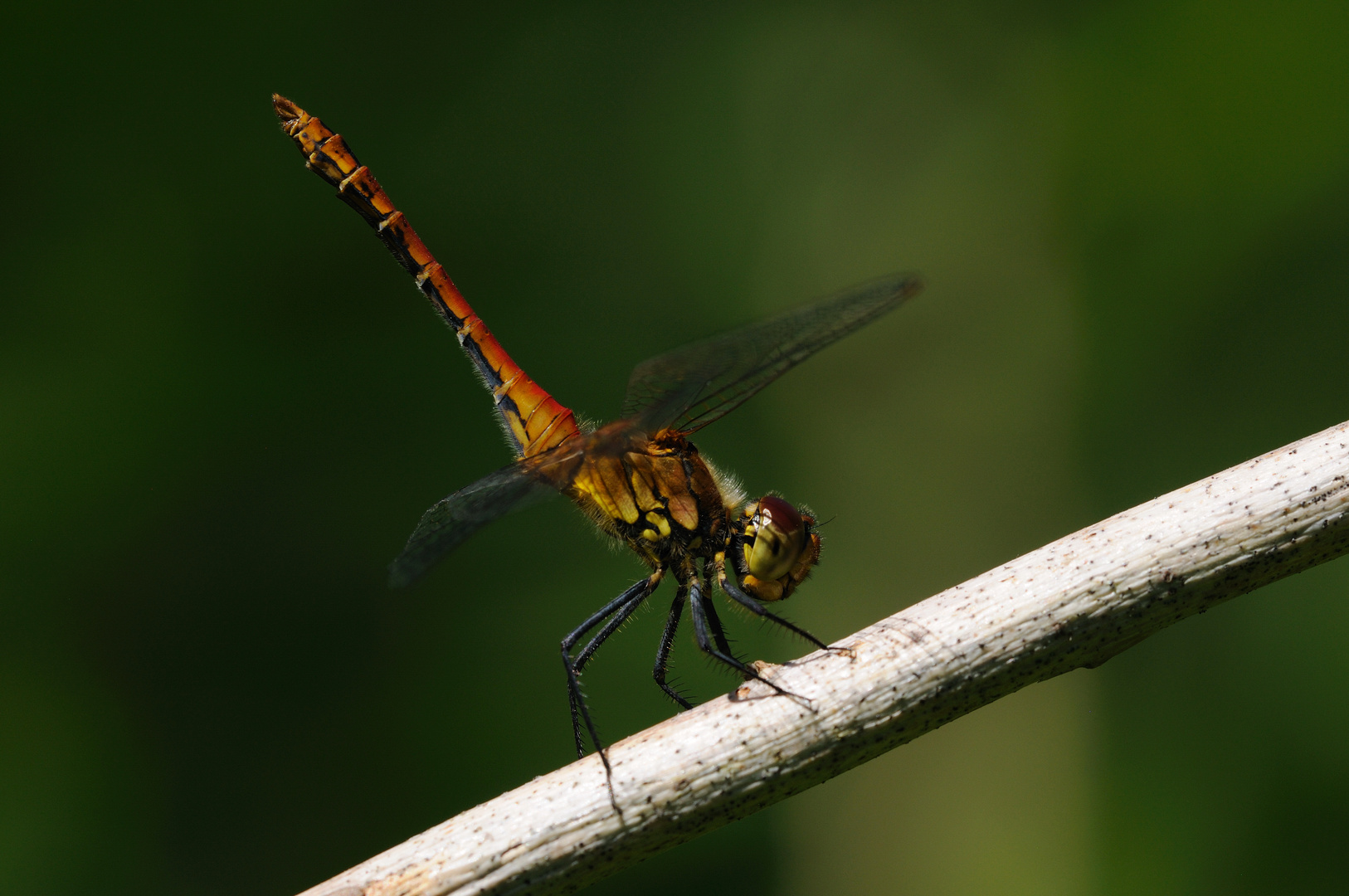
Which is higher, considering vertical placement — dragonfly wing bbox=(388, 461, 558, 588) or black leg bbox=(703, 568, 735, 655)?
dragonfly wing bbox=(388, 461, 558, 588)

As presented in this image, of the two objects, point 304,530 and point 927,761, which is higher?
point 304,530

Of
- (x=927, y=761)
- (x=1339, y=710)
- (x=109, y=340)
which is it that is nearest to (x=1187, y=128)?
(x=1339, y=710)

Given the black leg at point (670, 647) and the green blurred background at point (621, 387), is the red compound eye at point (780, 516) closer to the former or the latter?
the black leg at point (670, 647)

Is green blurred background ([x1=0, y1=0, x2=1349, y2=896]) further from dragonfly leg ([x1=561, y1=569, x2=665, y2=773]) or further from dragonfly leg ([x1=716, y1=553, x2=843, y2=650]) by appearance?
dragonfly leg ([x1=716, y1=553, x2=843, y2=650])

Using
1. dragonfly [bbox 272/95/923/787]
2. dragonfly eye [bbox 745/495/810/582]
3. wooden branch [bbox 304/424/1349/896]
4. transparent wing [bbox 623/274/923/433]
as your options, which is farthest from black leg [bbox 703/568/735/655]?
wooden branch [bbox 304/424/1349/896]

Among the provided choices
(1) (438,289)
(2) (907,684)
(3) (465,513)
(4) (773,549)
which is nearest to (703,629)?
(4) (773,549)

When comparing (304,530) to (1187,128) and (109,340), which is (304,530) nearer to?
(109,340)

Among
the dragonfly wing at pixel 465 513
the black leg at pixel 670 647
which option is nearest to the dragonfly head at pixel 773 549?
the black leg at pixel 670 647
